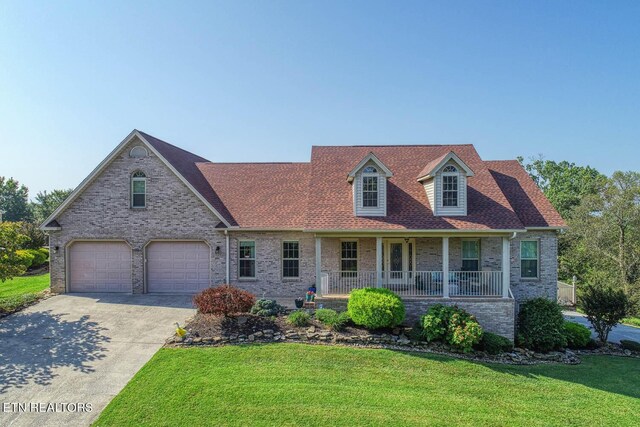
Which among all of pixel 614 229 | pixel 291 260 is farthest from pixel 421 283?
pixel 614 229

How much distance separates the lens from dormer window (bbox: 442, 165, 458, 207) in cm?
1450

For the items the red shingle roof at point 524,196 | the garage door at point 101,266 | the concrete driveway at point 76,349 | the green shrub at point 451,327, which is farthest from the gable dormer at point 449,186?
the garage door at point 101,266

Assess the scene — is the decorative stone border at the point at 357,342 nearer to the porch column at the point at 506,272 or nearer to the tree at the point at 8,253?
the porch column at the point at 506,272

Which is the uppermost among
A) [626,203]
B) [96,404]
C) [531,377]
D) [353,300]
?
[626,203]

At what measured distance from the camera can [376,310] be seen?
11.6 m

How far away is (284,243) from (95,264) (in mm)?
9328

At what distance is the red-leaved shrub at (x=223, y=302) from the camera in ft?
37.6

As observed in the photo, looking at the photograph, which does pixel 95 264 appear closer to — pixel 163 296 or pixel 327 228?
pixel 163 296

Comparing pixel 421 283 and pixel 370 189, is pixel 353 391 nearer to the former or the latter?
pixel 421 283

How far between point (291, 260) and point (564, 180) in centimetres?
4652

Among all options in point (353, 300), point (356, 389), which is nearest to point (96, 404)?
point (356, 389)

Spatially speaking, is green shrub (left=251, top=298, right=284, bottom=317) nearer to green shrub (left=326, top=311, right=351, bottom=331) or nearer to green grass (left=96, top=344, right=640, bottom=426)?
green grass (left=96, top=344, right=640, bottom=426)

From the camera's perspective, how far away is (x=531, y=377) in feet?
33.9

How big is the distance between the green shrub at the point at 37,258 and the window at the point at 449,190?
27071mm
